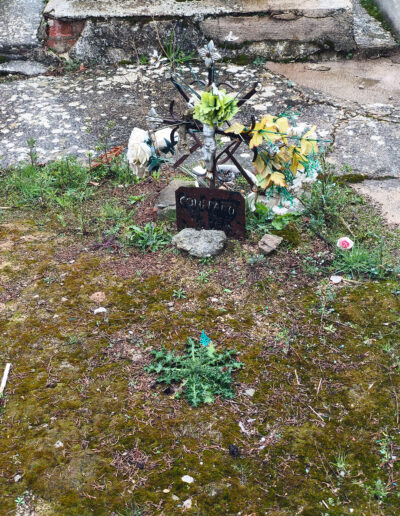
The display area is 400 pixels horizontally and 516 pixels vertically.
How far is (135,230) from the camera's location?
9.65ft

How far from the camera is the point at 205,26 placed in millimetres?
4793

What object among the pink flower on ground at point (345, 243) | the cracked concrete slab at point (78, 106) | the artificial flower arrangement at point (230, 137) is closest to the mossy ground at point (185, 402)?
the pink flower on ground at point (345, 243)

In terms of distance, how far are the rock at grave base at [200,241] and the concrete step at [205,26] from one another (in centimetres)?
264

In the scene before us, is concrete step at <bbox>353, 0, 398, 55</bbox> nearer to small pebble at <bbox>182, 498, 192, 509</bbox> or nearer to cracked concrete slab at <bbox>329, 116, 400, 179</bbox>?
cracked concrete slab at <bbox>329, 116, 400, 179</bbox>

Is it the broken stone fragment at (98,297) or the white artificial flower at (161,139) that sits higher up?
the white artificial flower at (161,139)

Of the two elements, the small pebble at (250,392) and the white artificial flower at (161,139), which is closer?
the small pebble at (250,392)

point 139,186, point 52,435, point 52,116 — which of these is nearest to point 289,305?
point 52,435

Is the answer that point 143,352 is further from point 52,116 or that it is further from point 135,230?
point 52,116

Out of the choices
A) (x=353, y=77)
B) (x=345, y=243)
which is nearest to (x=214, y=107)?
(x=345, y=243)

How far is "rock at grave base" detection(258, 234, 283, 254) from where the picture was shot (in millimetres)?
2785

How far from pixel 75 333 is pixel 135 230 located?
78 centimetres

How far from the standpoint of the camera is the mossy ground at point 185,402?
1780mm

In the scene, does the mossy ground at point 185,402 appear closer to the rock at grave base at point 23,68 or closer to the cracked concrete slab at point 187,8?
the rock at grave base at point 23,68

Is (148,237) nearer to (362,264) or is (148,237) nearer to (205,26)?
(362,264)
